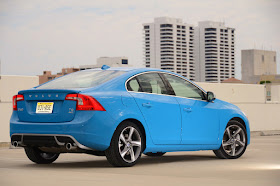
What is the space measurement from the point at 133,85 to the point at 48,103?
1375mm

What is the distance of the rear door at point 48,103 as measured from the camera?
912 cm

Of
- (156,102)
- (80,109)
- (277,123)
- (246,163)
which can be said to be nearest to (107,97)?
(80,109)

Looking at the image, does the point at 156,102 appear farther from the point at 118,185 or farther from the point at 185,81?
the point at 118,185

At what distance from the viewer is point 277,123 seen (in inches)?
953

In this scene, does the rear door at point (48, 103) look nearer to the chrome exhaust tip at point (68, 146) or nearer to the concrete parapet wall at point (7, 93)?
the chrome exhaust tip at point (68, 146)

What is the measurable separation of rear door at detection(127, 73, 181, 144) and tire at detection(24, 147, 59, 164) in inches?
72.2

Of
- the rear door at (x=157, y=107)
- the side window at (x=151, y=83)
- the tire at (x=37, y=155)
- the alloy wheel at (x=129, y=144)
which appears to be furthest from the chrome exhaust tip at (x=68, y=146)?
the side window at (x=151, y=83)

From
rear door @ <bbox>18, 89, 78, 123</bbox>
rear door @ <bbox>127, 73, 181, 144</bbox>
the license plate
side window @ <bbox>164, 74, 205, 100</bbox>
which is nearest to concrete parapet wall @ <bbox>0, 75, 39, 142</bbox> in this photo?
side window @ <bbox>164, 74, 205, 100</bbox>

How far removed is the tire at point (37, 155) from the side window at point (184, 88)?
2338mm

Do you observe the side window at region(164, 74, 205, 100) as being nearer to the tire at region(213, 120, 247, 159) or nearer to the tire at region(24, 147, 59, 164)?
the tire at region(213, 120, 247, 159)

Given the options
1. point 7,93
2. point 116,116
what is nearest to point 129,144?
point 116,116

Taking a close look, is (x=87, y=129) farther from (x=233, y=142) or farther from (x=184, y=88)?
(x=233, y=142)

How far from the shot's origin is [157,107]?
10078 millimetres

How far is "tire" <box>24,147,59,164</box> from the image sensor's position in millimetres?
10281
